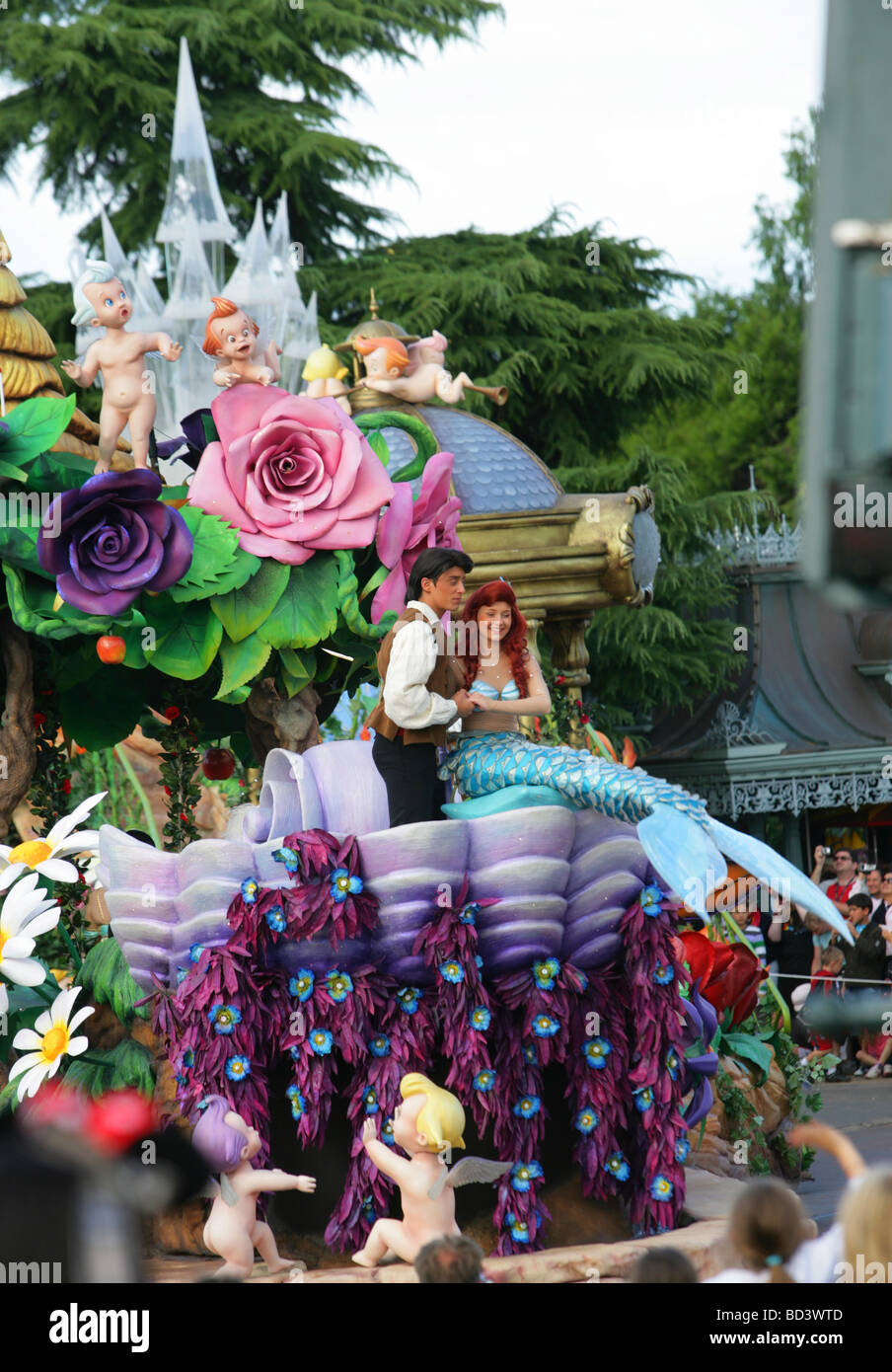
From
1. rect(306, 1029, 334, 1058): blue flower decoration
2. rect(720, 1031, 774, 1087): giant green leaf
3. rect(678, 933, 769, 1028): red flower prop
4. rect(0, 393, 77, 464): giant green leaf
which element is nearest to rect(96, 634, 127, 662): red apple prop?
rect(0, 393, 77, 464): giant green leaf

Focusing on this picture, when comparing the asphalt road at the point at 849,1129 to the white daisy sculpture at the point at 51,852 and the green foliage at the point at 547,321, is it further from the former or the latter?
the green foliage at the point at 547,321

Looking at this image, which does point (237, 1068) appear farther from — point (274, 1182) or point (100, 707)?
point (100, 707)

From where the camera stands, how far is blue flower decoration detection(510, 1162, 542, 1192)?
5.63m

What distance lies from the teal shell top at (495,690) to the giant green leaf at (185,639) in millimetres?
1045

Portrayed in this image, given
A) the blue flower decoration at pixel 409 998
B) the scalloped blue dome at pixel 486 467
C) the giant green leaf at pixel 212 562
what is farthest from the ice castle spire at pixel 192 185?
the blue flower decoration at pixel 409 998

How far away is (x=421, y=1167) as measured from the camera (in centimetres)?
530

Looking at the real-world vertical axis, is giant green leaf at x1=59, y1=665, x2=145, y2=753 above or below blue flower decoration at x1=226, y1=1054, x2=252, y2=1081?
above

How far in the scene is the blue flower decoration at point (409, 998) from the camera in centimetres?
565

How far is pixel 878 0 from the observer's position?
1.49 meters

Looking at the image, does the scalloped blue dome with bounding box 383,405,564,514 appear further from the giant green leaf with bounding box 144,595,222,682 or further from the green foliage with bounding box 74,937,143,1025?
the green foliage with bounding box 74,937,143,1025

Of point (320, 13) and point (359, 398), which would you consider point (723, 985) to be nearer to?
point (359, 398)

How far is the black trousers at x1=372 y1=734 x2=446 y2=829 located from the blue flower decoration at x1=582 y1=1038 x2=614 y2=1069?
3.02ft
